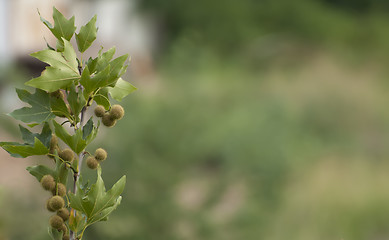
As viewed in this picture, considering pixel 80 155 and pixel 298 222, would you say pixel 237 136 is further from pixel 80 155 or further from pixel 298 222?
pixel 80 155

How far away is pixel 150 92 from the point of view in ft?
15.6

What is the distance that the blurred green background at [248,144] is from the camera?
4.10 m

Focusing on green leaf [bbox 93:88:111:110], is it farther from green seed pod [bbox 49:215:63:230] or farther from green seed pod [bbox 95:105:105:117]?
green seed pod [bbox 49:215:63:230]

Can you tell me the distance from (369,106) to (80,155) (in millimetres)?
10323

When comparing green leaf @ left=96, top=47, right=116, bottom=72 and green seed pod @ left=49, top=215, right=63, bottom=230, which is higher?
green leaf @ left=96, top=47, right=116, bottom=72

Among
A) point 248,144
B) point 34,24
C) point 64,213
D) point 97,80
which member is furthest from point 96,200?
point 34,24

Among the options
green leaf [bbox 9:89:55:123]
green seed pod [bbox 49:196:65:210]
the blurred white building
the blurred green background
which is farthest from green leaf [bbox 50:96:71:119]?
the blurred white building

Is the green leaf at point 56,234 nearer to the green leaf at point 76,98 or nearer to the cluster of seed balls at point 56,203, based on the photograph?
the cluster of seed balls at point 56,203

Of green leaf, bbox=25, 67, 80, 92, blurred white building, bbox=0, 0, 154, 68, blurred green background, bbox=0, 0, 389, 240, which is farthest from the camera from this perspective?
blurred white building, bbox=0, 0, 154, 68

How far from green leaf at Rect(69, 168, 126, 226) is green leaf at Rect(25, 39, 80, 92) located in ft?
0.40

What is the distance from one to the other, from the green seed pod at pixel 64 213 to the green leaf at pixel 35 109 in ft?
0.36

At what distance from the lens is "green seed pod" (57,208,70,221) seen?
0.85 m

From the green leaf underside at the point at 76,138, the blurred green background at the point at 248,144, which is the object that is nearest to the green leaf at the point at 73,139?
the green leaf underside at the point at 76,138

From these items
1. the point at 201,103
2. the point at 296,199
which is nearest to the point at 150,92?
the point at 201,103
